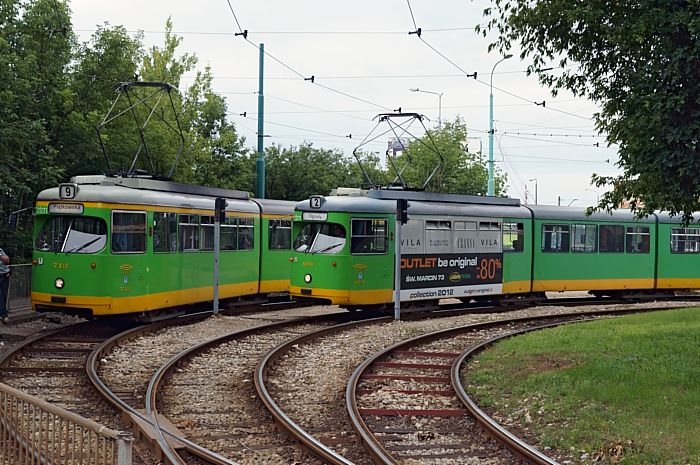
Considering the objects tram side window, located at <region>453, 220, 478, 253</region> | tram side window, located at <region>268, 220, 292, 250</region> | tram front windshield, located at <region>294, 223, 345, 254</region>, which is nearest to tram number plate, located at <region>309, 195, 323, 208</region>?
tram front windshield, located at <region>294, 223, 345, 254</region>

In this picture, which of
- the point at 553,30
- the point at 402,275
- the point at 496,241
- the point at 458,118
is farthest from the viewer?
the point at 458,118

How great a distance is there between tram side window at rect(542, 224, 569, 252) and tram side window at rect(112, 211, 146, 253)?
41.0 feet

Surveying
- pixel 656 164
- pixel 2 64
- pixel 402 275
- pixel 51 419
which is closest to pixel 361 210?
pixel 402 275

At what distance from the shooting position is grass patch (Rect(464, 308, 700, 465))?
29.8 feet

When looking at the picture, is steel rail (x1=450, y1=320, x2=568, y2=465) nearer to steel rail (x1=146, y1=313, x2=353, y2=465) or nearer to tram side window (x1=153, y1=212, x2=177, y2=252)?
steel rail (x1=146, y1=313, x2=353, y2=465)

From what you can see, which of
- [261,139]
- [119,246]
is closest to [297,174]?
[261,139]

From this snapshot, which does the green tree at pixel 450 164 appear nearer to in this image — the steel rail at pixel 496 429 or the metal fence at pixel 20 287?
the metal fence at pixel 20 287

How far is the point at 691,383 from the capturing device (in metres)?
11.4

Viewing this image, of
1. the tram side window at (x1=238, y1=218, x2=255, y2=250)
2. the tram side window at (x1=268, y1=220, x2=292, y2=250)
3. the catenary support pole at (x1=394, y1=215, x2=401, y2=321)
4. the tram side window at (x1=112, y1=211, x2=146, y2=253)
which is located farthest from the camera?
the tram side window at (x1=268, y1=220, x2=292, y2=250)

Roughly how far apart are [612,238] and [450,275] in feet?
23.3

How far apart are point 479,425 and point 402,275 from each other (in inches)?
468

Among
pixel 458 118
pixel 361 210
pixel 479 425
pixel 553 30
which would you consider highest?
pixel 458 118

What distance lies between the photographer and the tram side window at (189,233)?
2033cm

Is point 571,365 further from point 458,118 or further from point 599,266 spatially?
point 458,118
